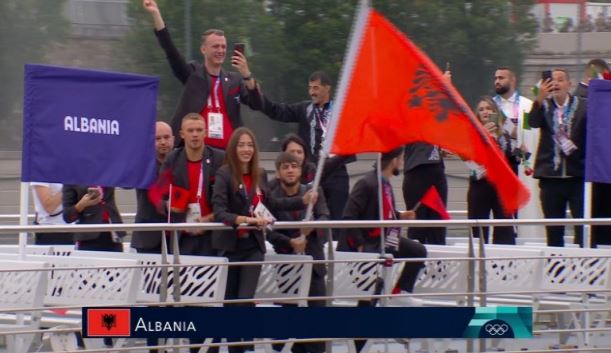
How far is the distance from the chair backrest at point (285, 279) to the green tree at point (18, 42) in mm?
6175

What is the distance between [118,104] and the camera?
966 cm

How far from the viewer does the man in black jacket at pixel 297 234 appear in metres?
9.26

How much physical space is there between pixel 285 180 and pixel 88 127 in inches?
53.3

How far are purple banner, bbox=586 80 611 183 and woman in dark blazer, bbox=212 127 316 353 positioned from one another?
230 centimetres

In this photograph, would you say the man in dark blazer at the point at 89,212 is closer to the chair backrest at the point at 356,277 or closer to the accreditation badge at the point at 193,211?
the accreditation badge at the point at 193,211

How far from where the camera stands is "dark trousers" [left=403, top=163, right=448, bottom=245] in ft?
37.1

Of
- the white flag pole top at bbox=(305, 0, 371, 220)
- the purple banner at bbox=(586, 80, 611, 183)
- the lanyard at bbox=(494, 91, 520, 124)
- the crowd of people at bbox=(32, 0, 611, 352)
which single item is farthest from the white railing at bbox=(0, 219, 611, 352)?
the lanyard at bbox=(494, 91, 520, 124)

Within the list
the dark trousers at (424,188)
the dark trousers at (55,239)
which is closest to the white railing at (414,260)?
the dark trousers at (424,188)

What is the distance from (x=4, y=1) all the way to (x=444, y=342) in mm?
7338

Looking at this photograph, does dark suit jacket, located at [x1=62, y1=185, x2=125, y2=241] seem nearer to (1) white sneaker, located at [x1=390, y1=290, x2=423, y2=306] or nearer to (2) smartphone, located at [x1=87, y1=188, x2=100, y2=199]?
(2) smartphone, located at [x1=87, y1=188, x2=100, y2=199]

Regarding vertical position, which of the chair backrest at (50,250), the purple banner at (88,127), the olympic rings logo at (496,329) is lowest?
the olympic rings logo at (496,329)

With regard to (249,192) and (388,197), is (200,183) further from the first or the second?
(388,197)

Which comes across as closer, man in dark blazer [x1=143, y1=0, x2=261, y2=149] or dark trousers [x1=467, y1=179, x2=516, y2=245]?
man in dark blazer [x1=143, y1=0, x2=261, y2=149]

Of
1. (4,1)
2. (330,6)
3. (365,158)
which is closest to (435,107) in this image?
(365,158)
